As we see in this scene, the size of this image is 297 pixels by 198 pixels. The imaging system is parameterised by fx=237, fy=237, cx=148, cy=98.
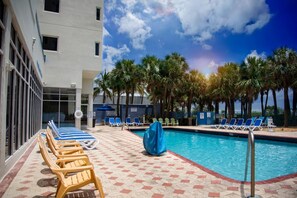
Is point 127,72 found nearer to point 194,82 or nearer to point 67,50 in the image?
point 194,82

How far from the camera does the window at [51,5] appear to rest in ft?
57.0

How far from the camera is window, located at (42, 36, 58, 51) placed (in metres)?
17.5

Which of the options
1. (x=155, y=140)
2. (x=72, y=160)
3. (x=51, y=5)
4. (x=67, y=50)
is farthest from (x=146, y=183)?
(x=51, y=5)

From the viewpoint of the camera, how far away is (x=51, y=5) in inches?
694

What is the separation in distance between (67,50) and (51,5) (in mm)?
3468

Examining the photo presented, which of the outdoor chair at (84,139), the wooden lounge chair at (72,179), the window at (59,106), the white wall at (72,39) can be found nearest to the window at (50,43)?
the white wall at (72,39)

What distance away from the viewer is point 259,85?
1022 inches

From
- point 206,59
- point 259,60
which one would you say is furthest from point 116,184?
point 206,59

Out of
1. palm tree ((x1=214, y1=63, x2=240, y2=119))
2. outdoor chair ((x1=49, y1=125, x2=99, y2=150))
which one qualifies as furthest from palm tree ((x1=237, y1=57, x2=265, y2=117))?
outdoor chair ((x1=49, y1=125, x2=99, y2=150))

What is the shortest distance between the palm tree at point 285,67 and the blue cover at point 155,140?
23426 mm

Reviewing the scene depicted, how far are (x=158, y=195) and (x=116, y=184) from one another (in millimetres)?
1011

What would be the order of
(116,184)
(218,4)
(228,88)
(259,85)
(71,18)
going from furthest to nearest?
1. (228,88)
2. (259,85)
3. (218,4)
4. (71,18)
5. (116,184)

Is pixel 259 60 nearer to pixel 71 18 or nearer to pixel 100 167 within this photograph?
pixel 71 18

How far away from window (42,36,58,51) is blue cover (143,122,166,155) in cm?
1276
